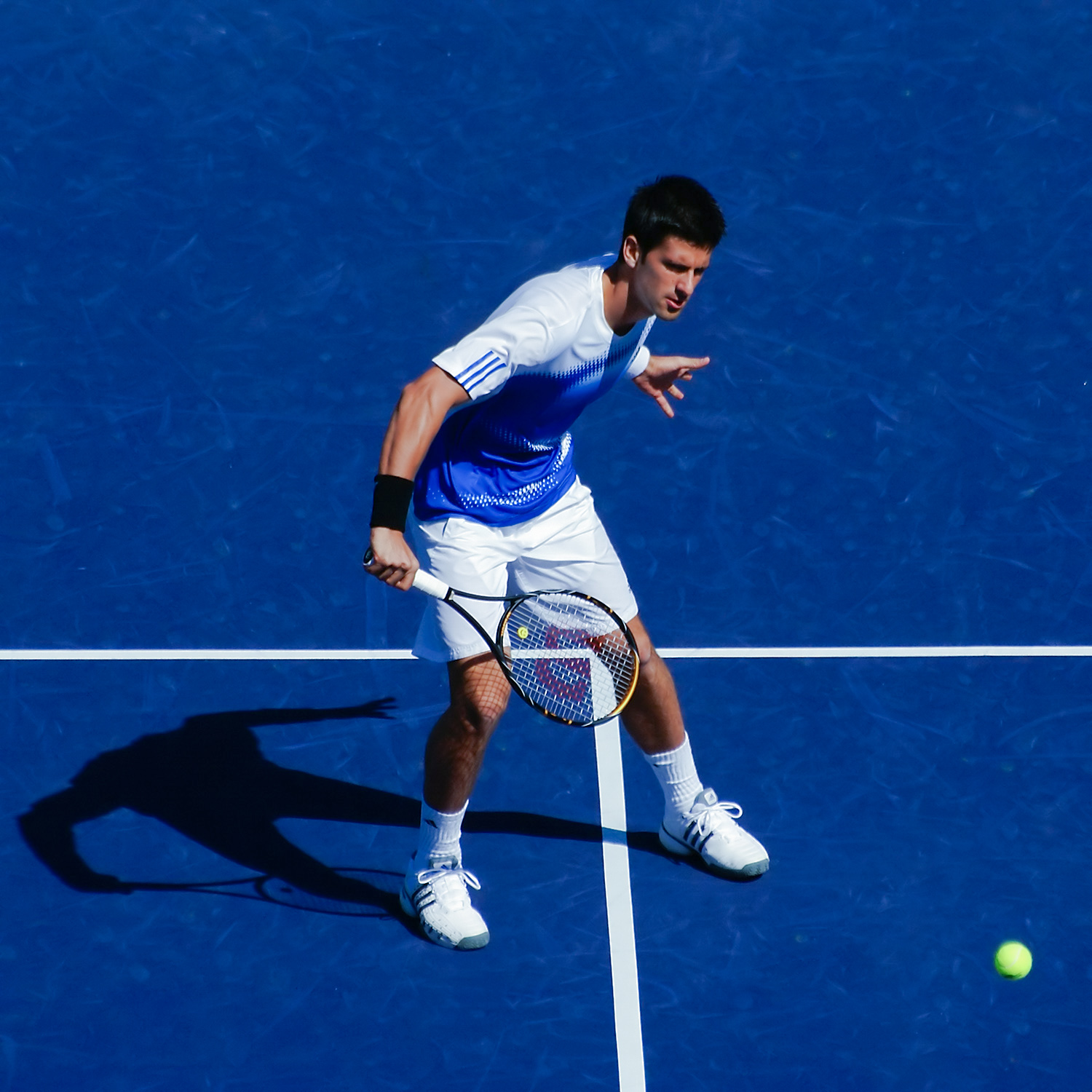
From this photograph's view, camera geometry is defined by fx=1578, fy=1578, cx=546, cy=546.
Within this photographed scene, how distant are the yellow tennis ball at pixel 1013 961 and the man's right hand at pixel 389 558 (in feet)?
7.00

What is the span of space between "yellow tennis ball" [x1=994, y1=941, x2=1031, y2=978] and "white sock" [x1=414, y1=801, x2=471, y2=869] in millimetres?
1638

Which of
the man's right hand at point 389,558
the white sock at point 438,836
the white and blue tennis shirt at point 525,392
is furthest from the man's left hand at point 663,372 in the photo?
the white sock at point 438,836

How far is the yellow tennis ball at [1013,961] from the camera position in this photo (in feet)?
15.2

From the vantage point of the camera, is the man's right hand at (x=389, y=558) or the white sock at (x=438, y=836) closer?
the man's right hand at (x=389, y=558)

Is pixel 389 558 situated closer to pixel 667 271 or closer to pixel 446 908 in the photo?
pixel 667 271

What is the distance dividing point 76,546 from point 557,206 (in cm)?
280

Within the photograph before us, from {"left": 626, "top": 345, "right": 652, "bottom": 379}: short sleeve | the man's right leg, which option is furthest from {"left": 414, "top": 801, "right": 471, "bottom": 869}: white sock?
{"left": 626, "top": 345, "right": 652, "bottom": 379}: short sleeve

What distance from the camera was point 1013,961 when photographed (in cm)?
463

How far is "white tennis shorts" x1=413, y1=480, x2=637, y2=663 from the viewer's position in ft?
14.9

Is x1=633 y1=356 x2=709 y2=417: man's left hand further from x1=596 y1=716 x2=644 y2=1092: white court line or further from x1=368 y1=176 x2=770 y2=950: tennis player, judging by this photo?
x1=596 y1=716 x2=644 y2=1092: white court line

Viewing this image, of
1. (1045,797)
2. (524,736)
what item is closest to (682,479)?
(524,736)

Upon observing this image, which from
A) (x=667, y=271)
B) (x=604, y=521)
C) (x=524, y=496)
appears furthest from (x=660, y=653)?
(x=667, y=271)

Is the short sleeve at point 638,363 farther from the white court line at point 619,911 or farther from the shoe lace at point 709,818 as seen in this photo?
the shoe lace at point 709,818

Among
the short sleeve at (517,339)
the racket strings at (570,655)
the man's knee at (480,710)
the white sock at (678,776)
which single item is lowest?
the white sock at (678,776)
